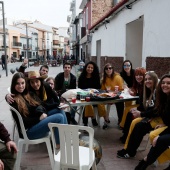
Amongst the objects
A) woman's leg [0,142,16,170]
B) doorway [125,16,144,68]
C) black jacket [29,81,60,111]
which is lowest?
woman's leg [0,142,16,170]

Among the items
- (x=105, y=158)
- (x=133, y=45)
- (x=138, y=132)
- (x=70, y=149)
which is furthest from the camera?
(x=133, y=45)

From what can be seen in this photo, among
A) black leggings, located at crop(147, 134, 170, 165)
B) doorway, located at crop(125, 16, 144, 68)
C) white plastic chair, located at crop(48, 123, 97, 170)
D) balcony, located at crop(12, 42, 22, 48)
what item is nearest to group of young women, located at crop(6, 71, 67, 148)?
white plastic chair, located at crop(48, 123, 97, 170)

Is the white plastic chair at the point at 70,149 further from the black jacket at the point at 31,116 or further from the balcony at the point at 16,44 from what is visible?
the balcony at the point at 16,44

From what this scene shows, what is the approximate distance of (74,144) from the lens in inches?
97.5

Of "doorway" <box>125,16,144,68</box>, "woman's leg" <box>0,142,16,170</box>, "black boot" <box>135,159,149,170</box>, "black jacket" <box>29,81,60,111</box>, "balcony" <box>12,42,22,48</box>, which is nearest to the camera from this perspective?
"woman's leg" <box>0,142,16,170</box>

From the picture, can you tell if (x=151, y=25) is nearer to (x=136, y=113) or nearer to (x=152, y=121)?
(x=136, y=113)

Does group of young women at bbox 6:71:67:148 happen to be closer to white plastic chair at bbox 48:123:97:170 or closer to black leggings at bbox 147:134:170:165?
white plastic chair at bbox 48:123:97:170

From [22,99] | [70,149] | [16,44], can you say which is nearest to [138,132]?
[70,149]

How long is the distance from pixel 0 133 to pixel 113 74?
3.12 meters

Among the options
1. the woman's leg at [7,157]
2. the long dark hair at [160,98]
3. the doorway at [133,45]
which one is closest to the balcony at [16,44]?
the doorway at [133,45]

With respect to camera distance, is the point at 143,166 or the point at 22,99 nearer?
the point at 143,166

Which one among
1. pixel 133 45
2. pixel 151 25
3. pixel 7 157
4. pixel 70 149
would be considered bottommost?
pixel 7 157

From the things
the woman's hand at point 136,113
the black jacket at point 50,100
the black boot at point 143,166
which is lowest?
the black boot at point 143,166

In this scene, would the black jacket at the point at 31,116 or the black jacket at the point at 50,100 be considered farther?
the black jacket at the point at 50,100
